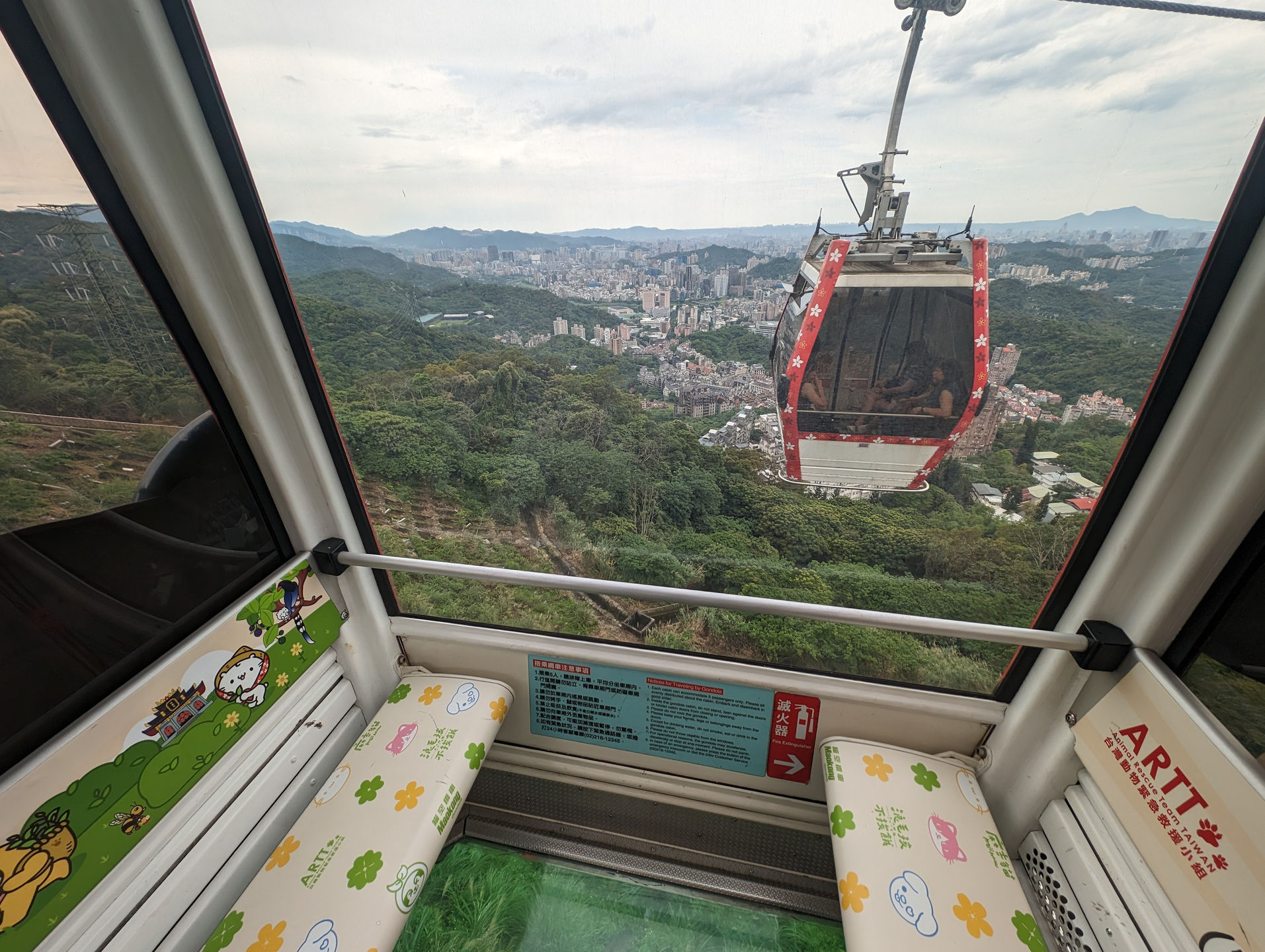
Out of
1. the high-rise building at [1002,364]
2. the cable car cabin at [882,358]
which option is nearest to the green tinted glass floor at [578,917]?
the cable car cabin at [882,358]

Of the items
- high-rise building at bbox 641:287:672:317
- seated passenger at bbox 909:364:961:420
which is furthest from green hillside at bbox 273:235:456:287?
seated passenger at bbox 909:364:961:420

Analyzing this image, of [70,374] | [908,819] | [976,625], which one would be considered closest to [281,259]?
[70,374]

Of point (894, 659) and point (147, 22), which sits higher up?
point (147, 22)

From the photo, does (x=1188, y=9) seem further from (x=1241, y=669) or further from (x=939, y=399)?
(x=1241, y=669)

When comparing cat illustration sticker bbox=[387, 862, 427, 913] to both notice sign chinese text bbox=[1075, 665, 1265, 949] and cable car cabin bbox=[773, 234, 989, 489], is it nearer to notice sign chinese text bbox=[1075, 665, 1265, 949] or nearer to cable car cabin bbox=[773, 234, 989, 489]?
cable car cabin bbox=[773, 234, 989, 489]

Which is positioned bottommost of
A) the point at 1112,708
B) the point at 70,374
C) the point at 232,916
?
the point at 232,916

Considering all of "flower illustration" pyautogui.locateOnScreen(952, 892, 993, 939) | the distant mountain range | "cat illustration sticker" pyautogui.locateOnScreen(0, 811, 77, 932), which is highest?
the distant mountain range

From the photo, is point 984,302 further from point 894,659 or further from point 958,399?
point 894,659
